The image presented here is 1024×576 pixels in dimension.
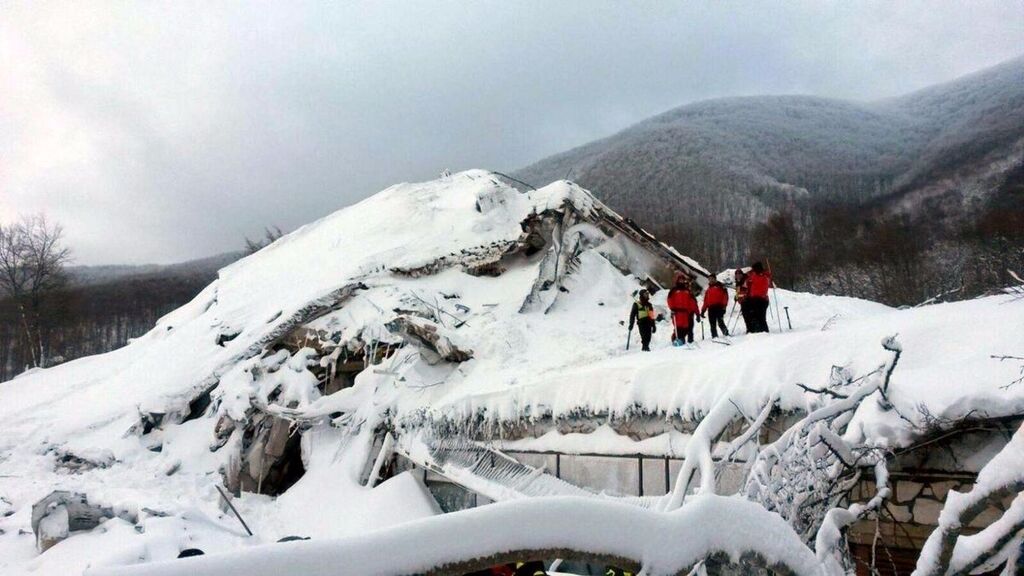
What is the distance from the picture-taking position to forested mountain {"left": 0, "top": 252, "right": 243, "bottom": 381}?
34.8 m

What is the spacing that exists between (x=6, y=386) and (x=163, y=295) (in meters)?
34.0

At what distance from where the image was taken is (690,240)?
37.8 m

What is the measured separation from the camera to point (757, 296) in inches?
339

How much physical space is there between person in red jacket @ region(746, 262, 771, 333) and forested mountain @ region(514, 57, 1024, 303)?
26.5 ft

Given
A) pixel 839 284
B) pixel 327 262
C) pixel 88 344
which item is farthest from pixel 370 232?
pixel 88 344

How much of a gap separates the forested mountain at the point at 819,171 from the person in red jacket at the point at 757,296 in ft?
26.5

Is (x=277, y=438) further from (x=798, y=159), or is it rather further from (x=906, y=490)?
(x=798, y=159)

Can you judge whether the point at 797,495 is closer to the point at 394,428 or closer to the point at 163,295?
the point at 394,428

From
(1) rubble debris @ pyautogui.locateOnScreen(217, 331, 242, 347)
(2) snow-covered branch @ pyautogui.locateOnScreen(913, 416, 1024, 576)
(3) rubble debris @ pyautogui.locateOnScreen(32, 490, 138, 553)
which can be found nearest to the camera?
(2) snow-covered branch @ pyautogui.locateOnScreen(913, 416, 1024, 576)

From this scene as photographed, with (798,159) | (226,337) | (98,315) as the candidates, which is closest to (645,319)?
(226,337)

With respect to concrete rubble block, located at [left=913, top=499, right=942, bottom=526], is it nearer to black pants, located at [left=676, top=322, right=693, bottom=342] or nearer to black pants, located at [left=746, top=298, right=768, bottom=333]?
black pants, located at [left=746, top=298, right=768, bottom=333]

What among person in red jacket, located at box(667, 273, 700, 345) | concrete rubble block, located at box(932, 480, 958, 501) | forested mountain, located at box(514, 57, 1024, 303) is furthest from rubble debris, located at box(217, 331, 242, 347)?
concrete rubble block, located at box(932, 480, 958, 501)

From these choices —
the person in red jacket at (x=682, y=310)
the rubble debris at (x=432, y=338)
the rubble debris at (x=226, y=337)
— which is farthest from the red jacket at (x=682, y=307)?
the rubble debris at (x=226, y=337)

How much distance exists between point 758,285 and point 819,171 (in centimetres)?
5453
